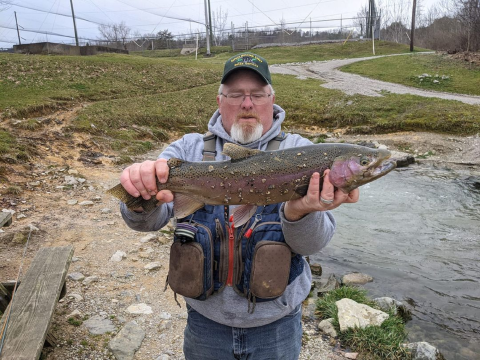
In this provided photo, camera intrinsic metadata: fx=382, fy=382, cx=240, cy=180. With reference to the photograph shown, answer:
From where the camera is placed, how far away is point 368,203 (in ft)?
43.1

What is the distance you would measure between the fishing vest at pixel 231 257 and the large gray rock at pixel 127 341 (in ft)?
8.37

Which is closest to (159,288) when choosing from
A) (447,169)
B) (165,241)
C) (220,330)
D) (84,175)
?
(165,241)

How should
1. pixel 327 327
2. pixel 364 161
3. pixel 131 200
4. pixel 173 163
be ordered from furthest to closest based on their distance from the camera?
pixel 327 327, pixel 173 163, pixel 131 200, pixel 364 161

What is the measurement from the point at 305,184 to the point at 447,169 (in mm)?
15621

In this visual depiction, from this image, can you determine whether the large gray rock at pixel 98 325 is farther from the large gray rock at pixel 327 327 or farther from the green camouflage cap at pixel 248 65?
the green camouflage cap at pixel 248 65

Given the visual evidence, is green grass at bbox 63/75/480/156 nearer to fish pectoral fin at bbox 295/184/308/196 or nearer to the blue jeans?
the blue jeans

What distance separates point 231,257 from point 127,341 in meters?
3.09

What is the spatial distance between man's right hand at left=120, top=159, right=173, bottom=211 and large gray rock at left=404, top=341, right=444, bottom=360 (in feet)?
14.9

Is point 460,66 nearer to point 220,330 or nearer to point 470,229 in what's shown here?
point 470,229

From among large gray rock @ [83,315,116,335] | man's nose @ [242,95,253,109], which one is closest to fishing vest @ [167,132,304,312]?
man's nose @ [242,95,253,109]

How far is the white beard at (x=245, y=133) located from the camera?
348 cm

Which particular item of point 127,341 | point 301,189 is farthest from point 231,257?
point 127,341

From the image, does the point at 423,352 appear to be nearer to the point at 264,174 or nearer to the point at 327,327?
the point at 327,327

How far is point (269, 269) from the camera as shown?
3061 mm
